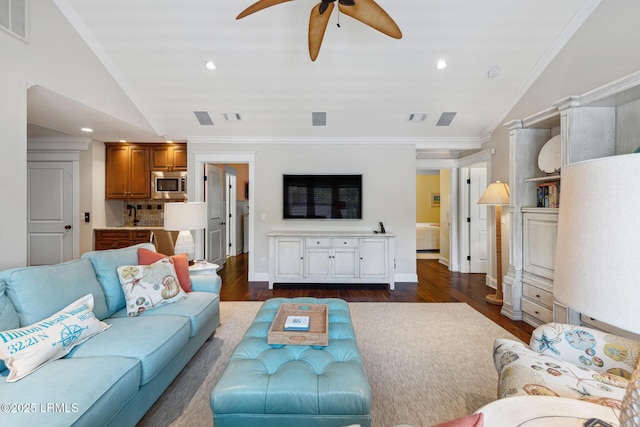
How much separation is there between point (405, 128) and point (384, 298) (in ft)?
8.58

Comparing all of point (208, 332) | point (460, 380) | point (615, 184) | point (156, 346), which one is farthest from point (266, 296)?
point (615, 184)

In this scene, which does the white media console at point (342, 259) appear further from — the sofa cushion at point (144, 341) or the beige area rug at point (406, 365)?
the sofa cushion at point (144, 341)

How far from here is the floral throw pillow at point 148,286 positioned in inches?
84.0

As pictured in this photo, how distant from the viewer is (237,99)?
12.8 ft

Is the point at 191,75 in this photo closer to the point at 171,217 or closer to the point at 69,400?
the point at 171,217

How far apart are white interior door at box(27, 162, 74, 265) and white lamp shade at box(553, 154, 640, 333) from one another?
621cm

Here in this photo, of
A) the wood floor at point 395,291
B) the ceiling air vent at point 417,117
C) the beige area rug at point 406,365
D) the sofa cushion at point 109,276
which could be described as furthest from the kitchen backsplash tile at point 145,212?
the ceiling air vent at point 417,117

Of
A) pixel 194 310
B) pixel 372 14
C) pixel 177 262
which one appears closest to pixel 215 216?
pixel 177 262

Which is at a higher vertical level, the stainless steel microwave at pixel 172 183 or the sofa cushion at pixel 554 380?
the stainless steel microwave at pixel 172 183

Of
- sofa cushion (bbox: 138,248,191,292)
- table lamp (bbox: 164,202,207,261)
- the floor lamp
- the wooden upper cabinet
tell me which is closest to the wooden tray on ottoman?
sofa cushion (bbox: 138,248,191,292)

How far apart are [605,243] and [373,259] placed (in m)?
3.95

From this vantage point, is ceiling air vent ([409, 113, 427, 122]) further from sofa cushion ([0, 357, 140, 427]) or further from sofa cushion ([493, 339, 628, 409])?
sofa cushion ([0, 357, 140, 427])

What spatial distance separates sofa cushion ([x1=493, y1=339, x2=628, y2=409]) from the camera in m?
1.15

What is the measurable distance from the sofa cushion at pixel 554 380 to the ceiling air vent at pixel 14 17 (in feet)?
13.7
